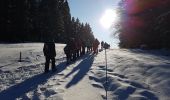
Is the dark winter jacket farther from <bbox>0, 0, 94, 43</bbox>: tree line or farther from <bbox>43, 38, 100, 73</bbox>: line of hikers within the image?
<bbox>0, 0, 94, 43</bbox>: tree line

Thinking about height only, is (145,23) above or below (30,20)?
below

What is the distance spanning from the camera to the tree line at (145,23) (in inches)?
1471

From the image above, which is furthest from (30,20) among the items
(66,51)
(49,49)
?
(49,49)

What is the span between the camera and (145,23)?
4897 cm

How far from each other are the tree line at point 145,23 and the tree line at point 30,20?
8.82 metres

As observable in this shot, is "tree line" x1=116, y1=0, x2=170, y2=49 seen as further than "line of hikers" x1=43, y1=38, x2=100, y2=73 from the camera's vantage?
Yes

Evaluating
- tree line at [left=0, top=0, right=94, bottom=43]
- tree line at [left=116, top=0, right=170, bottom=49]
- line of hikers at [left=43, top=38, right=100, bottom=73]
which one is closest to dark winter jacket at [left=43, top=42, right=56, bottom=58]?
line of hikers at [left=43, top=38, right=100, bottom=73]

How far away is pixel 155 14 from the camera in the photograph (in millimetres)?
44812

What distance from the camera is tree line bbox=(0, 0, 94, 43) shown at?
193ft

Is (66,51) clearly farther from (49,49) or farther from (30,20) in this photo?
(30,20)

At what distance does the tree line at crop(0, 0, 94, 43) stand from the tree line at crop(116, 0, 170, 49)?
882cm

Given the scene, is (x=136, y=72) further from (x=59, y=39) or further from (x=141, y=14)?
(x=59, y=39)

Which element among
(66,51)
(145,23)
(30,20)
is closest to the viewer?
(66,51)

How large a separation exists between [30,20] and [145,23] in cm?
2447
